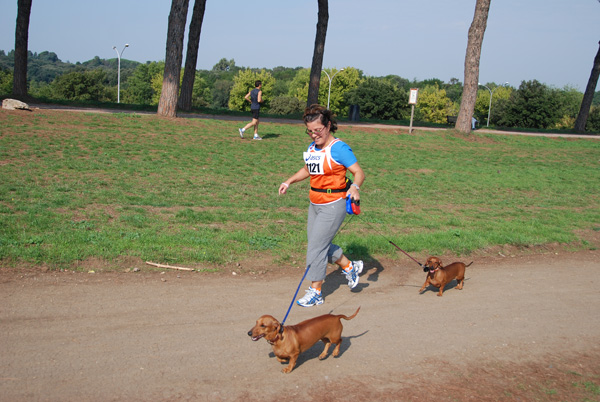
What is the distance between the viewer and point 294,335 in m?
4.16

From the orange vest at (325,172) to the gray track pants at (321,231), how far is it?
0.28ft

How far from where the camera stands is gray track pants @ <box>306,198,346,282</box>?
17.8ft

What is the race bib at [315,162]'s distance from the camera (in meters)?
5.34

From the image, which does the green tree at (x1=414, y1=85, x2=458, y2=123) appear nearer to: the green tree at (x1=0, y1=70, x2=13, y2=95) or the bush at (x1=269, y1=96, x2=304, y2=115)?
the bush at (x1=269, y1=96, x2=304, y2=115)

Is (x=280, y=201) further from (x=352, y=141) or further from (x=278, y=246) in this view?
(x=352, y=141)

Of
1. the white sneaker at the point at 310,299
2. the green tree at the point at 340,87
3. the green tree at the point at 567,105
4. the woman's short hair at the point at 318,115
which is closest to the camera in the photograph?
Answer: the woman's short hair at the point at 318,115

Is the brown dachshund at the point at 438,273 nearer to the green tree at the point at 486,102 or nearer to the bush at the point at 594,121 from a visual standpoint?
the bush at the point at 594,121

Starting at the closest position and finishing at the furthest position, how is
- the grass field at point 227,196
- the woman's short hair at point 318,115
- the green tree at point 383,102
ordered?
the woman's short hair at point 318,115
the grass field at point 227,196
the green tree at point 383,102

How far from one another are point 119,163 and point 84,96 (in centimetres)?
6514

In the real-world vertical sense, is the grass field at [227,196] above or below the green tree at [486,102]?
below

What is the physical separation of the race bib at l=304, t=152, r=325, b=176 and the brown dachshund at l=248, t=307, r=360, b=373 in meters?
1.62

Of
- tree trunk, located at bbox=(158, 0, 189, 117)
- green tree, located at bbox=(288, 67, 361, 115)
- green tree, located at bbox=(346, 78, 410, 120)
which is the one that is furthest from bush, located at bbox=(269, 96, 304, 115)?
tree trunk, located at bbox=(158, 0, 189, 117)

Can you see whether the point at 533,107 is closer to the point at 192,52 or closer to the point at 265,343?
the point at 192,52

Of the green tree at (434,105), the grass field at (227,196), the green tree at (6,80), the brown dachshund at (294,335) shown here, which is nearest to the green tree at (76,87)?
the green tree at (6,80)
